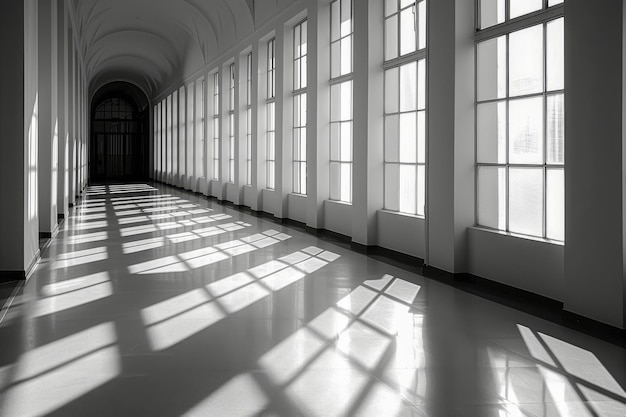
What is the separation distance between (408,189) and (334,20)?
18.9ft

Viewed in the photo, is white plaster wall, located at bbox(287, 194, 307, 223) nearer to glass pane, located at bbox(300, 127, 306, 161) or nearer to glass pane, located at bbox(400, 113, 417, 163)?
glass pane, located at bbox(300, 127, 306, 161)

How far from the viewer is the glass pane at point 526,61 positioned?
9359 mm

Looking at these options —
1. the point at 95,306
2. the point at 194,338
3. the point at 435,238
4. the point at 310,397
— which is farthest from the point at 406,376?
the point at 435,238

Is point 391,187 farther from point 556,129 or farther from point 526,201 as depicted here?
point 556,129

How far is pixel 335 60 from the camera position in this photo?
16.8m

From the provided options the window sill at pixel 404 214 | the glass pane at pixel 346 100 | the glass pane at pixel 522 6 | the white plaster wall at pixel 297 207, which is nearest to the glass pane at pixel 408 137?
the window sill at pixel 404 214

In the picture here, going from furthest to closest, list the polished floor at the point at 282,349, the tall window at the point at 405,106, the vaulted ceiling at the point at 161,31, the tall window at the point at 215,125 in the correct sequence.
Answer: the tall window at the point at 215,125
the vaulted ceiling at the point at 161,31
the tall window at the point at 405,106
the polished floor at the point at 282,349

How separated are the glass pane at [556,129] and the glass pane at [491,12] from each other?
6.05ft

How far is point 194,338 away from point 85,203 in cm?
2212

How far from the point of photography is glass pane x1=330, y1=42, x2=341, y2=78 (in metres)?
16.6

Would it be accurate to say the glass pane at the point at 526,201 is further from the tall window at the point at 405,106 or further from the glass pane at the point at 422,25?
the glass pane at the point at 422,25

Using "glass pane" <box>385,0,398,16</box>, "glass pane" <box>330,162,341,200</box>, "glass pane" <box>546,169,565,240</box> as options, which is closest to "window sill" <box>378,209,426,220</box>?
"glass pane" <box>330,162,341,200</box>

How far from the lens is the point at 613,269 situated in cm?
741

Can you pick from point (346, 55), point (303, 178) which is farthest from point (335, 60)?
point (303, 178)
